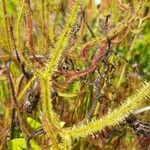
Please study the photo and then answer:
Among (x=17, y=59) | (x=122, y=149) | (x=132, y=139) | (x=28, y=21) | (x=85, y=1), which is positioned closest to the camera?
(x=28, y=21)

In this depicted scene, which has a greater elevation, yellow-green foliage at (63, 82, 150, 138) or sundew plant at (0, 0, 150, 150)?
sundew plant at (0, 0, 150, 150)

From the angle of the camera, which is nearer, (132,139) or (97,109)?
(97,109)

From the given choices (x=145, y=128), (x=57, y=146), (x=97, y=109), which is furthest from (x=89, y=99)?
(x=57, y=146)

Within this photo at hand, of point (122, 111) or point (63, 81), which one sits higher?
point (63, 81)

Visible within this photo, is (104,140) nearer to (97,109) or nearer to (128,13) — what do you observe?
(97,109)

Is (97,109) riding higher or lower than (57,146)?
higher

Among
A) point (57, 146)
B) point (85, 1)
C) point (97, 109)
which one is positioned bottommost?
point (57, 146)

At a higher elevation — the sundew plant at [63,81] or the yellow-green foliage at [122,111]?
the sundew plant at [63,81]

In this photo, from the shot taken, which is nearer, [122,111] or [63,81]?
[122,111]
